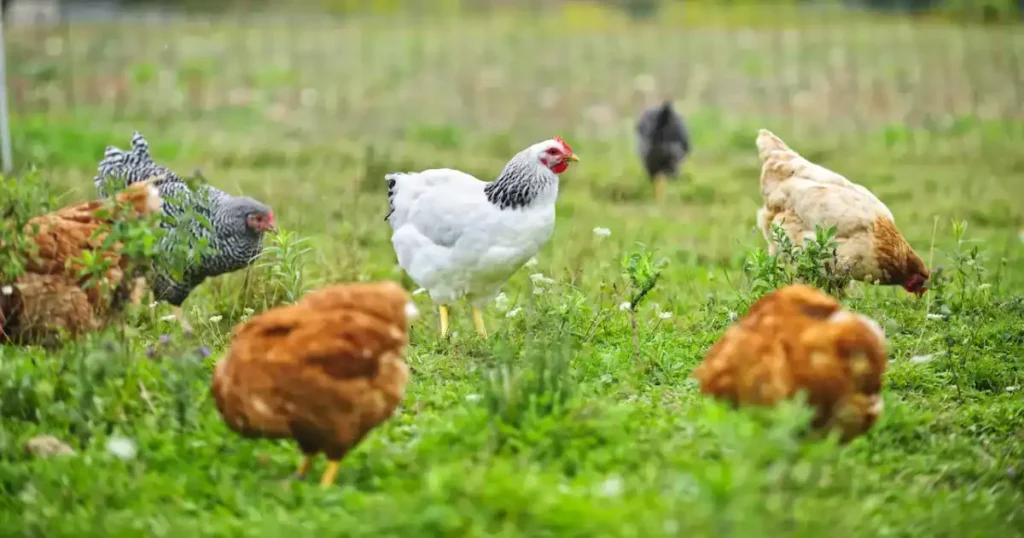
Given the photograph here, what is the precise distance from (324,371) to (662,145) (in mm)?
7418

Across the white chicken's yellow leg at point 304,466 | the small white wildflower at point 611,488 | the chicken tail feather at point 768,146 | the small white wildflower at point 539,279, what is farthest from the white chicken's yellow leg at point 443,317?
the small white wildflower at point 611,488

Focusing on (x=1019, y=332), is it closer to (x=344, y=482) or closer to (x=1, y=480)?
(x=344, y=482)

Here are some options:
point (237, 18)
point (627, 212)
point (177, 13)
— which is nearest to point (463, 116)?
point (627, 212)

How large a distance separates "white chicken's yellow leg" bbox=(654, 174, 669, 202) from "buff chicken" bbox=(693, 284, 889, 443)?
21.7 ft

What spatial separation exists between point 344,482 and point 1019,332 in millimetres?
3475

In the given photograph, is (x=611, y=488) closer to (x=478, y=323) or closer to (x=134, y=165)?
(x=478, y=323)

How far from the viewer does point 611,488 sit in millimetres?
3525

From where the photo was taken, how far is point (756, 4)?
24266 mm

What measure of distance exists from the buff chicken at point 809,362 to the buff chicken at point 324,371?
109 cm

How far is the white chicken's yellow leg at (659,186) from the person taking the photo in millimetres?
10625

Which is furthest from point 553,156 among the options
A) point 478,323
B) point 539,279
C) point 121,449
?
point 121,449

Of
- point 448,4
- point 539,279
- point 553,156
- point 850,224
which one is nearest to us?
point 539,279

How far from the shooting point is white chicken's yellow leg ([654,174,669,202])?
10.6 m

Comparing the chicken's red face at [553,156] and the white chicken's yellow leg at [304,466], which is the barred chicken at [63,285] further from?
the chicken's red face at [553,156]
